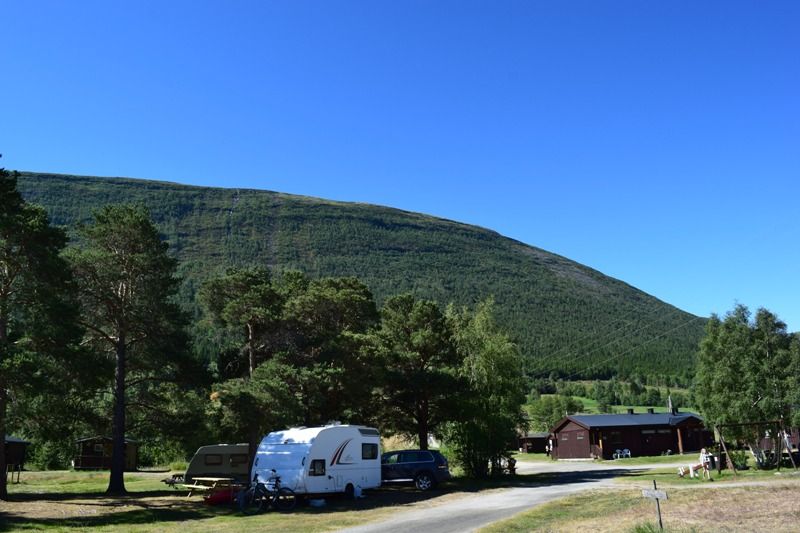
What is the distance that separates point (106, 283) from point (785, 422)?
34.4m

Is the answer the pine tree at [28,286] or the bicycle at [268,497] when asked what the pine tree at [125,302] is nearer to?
the pine tree at [28,286]

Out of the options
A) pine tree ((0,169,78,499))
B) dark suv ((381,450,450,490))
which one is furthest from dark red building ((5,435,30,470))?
dark suv ((381,450,450,490))

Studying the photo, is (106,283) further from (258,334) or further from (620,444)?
(620,444)

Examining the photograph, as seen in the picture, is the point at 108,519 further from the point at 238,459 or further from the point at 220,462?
the point at 238,459

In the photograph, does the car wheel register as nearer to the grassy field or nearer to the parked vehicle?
the grassy field

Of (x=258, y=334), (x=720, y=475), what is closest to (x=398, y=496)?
(x=258, y=334)

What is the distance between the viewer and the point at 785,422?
112 feet

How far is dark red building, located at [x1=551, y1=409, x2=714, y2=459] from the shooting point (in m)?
55.7

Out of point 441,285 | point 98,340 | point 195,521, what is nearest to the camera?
point 195,521

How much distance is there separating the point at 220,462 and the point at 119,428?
207 inches

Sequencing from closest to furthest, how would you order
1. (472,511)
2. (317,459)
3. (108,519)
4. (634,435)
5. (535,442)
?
(108,519) → (472,511) → (317,459) → (634,435) → (535,442)

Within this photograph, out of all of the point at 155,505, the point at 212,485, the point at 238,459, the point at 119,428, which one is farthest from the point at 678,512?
the point at 119,428

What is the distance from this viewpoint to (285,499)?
21234mm

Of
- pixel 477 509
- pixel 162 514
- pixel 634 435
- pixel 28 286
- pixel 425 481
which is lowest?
pixel 634 435
